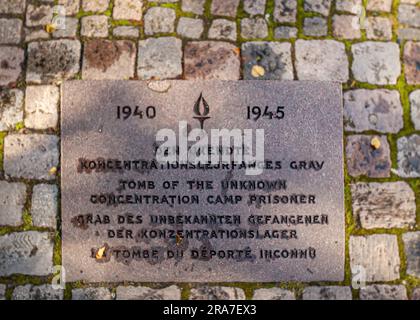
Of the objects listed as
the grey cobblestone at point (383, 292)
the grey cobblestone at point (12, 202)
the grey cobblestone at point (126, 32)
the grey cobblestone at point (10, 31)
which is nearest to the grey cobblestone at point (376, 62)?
the grey cobblestone at point (383, 292)

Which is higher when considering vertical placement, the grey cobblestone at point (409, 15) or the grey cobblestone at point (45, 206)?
the grey cobblestone at point (409, 15)

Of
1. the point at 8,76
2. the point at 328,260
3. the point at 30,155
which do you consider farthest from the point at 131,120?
the point at 328,260

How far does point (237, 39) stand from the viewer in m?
3.11

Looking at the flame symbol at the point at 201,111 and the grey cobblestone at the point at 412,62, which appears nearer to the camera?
the flame symbol at the point at 201,111

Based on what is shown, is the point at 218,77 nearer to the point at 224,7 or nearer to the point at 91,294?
the point at 224,7

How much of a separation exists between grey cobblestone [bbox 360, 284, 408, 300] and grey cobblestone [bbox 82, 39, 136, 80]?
7.43 ft

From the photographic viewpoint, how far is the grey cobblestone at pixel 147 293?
119 inches

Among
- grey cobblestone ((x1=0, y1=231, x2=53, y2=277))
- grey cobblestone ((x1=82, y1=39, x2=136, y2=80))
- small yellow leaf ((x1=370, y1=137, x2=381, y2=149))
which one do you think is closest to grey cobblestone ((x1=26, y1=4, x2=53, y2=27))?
grey cobblestone ((x1=82, y1=39, x2=136, y2=80))

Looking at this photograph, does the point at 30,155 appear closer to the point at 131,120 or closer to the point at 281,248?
the point at 131,120

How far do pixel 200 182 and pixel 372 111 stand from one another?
1.33 m

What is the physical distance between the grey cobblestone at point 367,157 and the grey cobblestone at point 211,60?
969 millimetres

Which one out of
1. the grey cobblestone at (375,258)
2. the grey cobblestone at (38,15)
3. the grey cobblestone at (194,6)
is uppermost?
the grey cobblestone at (194,6)

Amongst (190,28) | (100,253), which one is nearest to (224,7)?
(190,28)

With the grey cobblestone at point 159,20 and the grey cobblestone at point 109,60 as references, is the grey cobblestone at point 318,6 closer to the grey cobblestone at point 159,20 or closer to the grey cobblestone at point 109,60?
the grey cobblestone at point 159,20
